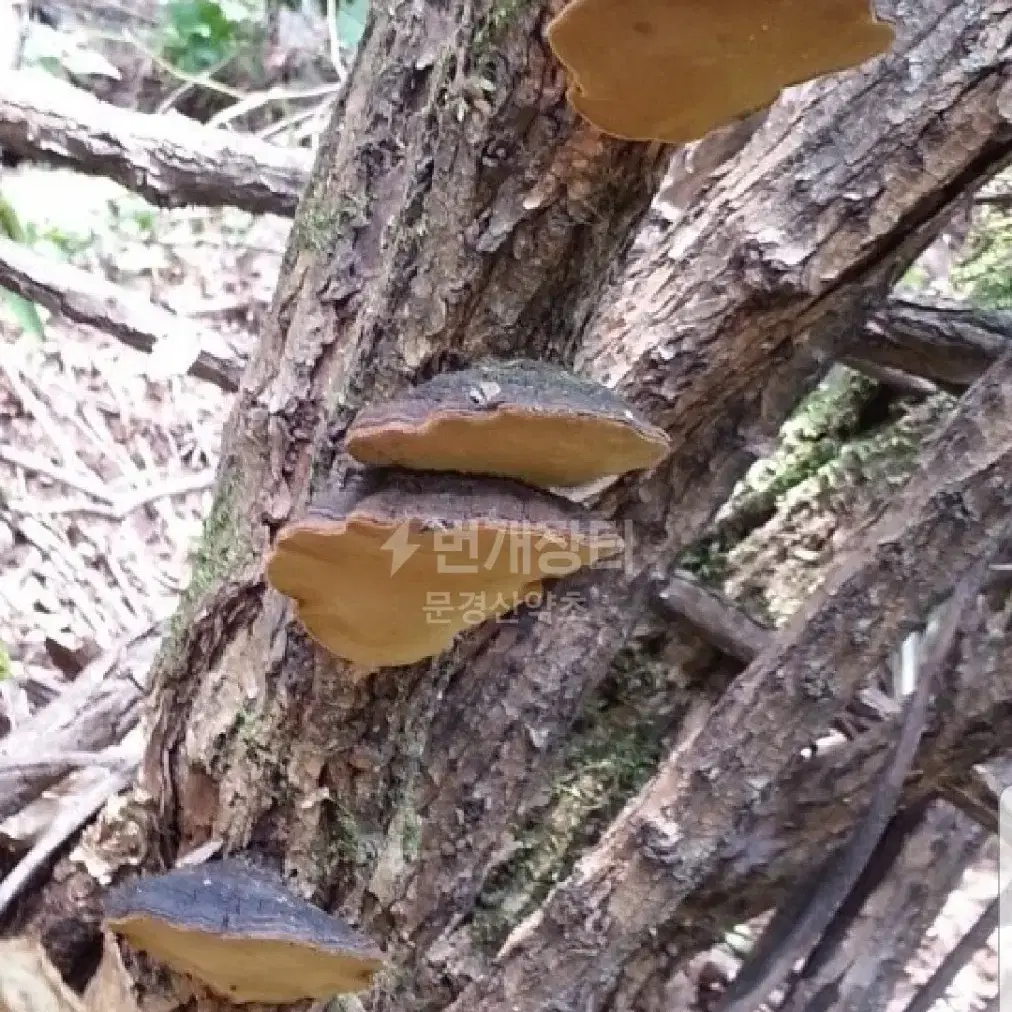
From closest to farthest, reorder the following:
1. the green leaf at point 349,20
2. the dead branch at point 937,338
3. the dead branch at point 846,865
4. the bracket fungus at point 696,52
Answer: the bracket fungus at point 696,52, the dead branch at point 846,865, the dead branch at point 937,338, the green leaf at point 349,20

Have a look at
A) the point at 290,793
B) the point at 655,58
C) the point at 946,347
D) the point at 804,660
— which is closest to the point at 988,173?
the point at 946,347

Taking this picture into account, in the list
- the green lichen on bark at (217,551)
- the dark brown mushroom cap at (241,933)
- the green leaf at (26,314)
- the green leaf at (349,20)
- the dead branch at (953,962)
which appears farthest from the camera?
the green leaf at (349,20)

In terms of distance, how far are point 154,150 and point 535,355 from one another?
1.21 m

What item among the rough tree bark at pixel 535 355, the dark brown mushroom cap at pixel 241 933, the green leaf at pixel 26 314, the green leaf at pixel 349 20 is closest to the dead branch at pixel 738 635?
the rough tree bark at pixel 535 355

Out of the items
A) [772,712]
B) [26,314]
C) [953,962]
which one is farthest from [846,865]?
[26,314]

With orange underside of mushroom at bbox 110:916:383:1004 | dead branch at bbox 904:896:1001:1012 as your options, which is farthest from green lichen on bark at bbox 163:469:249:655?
dead branch at bbox 904:896:1001:1012

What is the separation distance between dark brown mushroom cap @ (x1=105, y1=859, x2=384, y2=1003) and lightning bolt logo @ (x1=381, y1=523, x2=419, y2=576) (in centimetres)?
41

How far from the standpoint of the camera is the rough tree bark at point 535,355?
1.34m

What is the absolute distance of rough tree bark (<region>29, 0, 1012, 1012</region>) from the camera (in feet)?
4.38

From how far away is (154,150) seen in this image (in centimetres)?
224

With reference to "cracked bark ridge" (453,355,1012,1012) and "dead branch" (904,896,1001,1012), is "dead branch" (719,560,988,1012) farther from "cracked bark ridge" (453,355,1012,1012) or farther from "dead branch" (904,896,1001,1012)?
"dead branch" (904,896,1001,1012)

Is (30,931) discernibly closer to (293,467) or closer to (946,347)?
(293,467)

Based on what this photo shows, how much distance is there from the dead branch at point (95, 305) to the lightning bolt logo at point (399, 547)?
4.43 ft

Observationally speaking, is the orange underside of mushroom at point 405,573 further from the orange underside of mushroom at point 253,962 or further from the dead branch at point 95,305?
the dead branch at point 95,305
